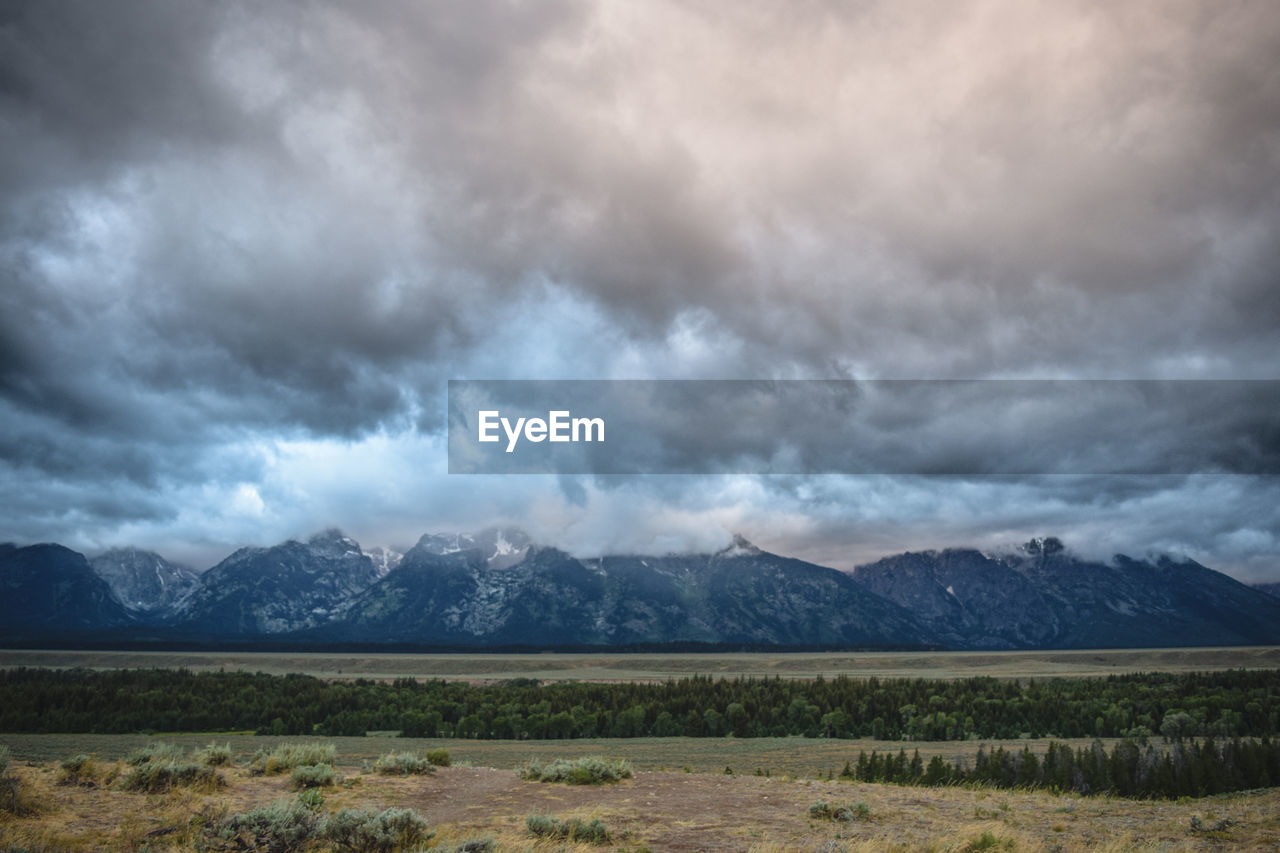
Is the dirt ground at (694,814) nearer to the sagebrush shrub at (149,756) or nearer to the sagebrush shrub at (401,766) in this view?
the sagebrush shrub at (401,766)

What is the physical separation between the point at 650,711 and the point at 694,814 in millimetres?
98546

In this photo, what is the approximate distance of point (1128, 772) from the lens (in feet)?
164

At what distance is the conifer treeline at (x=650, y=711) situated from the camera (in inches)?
4045

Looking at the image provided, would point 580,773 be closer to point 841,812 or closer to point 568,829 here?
point 568,829

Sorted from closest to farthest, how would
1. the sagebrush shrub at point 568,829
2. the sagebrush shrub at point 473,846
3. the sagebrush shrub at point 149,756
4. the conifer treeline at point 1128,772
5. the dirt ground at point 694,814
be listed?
the sagebrush shrub at point 473,846
the dirt ground at point 694,814
the sagebrush shrub at point 568,829
the sagebrush shrub at point 149,756
the conifer treeline at point 1128,772

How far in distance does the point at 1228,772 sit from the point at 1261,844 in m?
43.0

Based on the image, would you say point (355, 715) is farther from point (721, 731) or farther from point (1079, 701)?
point (1079, 701)

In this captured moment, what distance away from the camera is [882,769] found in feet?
173


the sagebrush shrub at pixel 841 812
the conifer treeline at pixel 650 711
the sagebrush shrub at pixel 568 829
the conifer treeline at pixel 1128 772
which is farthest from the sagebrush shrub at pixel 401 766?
the conifer treeline at pixel 650 711

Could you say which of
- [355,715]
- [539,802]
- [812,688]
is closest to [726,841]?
[539,802]

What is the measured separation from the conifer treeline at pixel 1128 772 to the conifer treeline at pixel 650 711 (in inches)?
1941

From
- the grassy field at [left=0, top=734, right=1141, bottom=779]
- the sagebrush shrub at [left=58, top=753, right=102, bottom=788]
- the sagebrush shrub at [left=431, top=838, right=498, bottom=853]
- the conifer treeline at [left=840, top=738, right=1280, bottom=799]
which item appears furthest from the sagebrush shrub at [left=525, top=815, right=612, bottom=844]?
the grassy field at [left=0, top=734, right=1141, bottom=779]

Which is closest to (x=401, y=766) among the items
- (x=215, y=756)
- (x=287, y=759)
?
(x=287, y=759)

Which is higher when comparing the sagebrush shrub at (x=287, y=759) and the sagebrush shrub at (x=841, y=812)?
the sagebrush shrub at (x=287, y=759)
